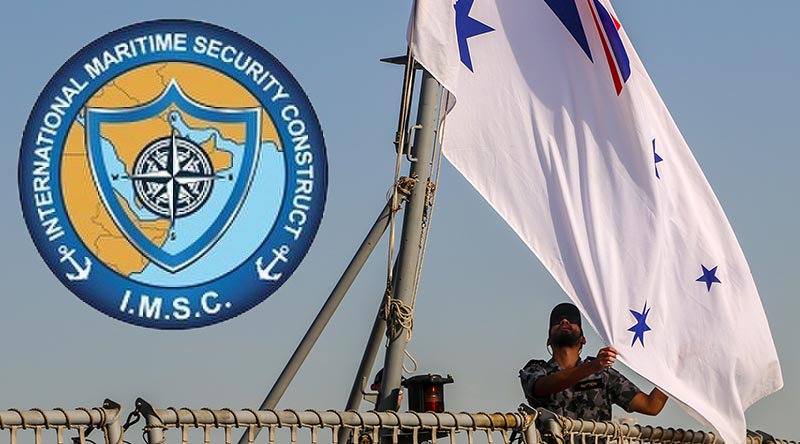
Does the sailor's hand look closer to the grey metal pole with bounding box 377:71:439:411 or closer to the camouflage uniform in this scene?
the camouflage uniform

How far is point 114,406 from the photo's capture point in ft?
22.4

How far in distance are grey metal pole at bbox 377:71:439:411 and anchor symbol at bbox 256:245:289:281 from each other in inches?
33.2

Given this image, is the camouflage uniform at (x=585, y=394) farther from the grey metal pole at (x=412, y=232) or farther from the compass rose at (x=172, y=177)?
the compass rose at (x=172, y=177)

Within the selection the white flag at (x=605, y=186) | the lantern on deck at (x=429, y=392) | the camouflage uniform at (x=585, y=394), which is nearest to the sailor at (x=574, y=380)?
the camouflage uniform at (x=585, y=394)

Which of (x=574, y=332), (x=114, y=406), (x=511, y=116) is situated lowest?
(x=114, y=406)

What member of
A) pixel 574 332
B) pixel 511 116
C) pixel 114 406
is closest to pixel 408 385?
pixel 574 332

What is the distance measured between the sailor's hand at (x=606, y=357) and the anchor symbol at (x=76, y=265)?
3.07m

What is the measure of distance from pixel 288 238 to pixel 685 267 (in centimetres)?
244

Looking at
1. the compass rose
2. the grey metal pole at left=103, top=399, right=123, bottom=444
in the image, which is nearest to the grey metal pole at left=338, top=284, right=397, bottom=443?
the compass rose

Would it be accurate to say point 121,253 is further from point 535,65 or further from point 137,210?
point 535,65

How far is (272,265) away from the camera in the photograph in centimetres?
1081

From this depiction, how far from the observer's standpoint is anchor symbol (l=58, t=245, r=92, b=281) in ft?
34.0

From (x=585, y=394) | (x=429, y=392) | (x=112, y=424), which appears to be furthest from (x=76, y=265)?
(x=112, y=424)

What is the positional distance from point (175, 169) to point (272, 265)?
84 cm
